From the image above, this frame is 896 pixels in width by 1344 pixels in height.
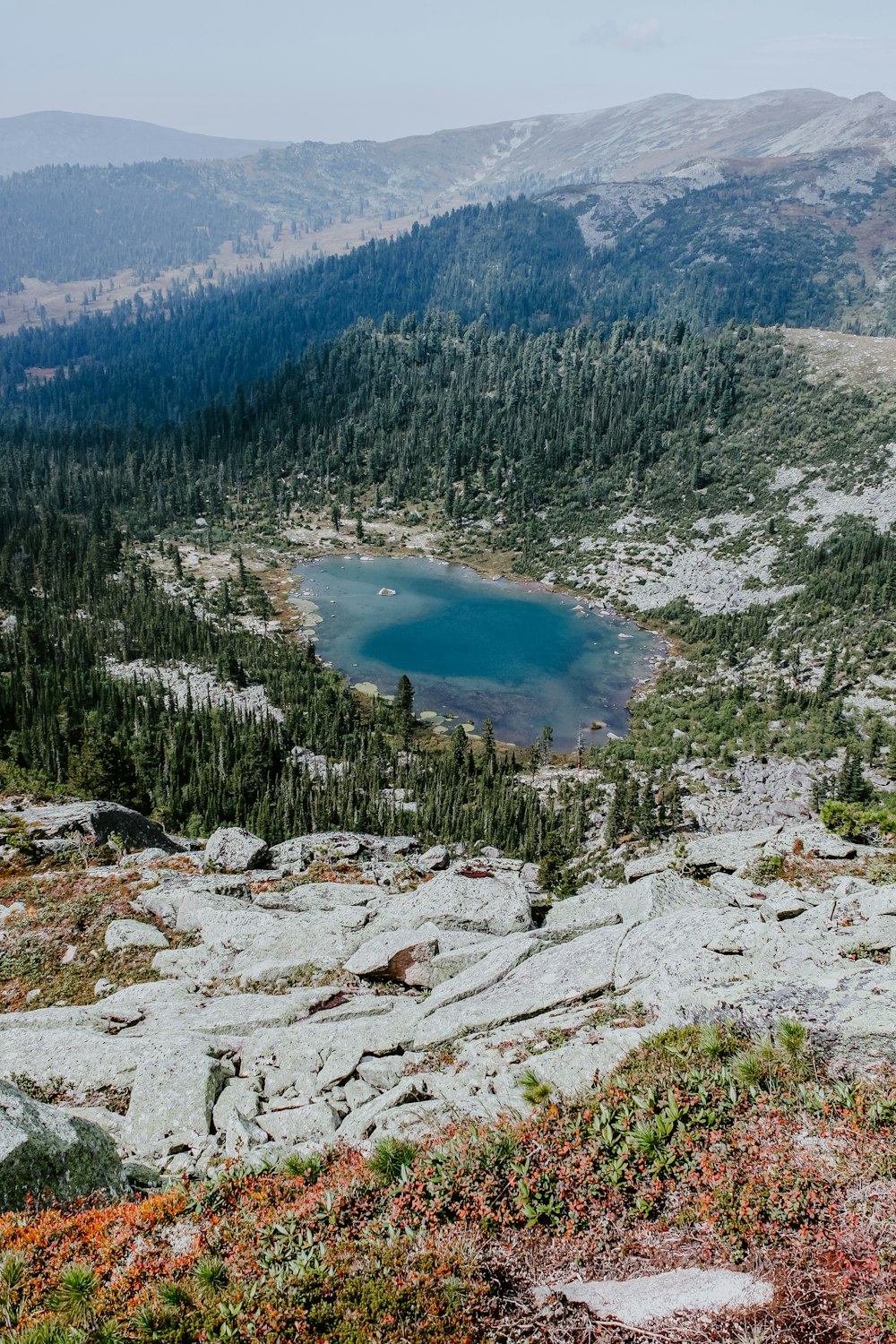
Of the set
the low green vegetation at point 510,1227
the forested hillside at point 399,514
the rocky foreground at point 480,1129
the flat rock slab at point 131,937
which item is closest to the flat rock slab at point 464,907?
the rocky foreground at point 480,1129

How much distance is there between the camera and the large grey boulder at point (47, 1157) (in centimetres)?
1194

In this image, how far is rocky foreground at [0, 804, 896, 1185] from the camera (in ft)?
48.6

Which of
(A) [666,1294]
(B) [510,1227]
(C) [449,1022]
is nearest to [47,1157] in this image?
(B) [510,1227]

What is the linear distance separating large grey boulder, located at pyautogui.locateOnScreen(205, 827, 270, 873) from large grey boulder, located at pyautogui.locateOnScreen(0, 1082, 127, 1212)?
2365cm

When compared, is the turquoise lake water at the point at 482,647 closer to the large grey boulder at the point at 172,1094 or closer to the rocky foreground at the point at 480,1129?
the rocky foreground at the point at 480,1129

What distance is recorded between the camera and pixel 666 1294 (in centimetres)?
966

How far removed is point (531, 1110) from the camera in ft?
44.8

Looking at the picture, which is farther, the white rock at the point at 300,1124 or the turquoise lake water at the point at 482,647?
the turquoise lake water at the point at 482,647

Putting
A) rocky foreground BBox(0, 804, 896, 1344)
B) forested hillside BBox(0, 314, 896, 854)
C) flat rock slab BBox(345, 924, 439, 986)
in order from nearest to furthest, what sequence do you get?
rocky foreground BBox(0, 804, 896, 1344) < flat rock slab BBox(345, 924, 439, 986) < forested hillside BBox(0, 314, 896, 854)

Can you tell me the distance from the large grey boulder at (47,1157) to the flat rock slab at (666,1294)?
802cm

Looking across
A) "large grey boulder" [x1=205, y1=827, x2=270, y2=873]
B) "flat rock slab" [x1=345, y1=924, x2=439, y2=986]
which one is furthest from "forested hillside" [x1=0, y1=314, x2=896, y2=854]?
"flat rock slab" [x1=345, y1=924, x2=439, y2=986]

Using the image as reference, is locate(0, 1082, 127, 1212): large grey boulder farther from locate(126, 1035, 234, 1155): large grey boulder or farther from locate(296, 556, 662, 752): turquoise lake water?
locate(296, 556, 662, 752): turquoise lake water

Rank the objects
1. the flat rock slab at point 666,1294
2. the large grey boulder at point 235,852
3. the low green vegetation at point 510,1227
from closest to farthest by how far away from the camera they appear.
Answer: the flat rock slab at point 666,1294, the low green vegetation at point 510,1227, the large grey boulder at point 235,852

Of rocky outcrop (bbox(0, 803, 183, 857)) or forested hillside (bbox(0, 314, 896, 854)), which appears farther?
forested hillside (bbox(0, 314, 896, 854))
